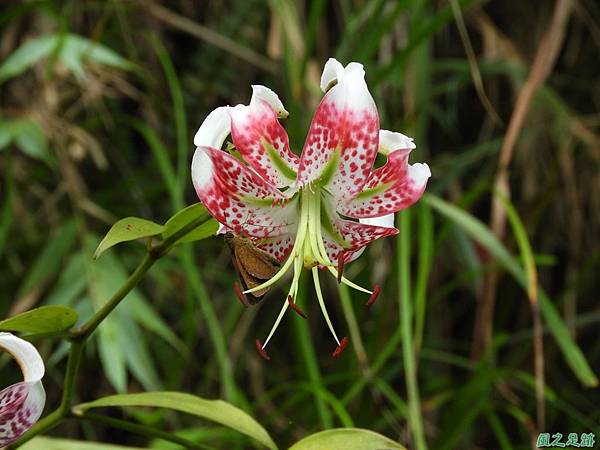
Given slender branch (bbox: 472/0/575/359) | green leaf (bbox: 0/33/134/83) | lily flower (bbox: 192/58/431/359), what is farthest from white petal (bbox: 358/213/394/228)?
green leaf (bbox: 0/33/134/83)

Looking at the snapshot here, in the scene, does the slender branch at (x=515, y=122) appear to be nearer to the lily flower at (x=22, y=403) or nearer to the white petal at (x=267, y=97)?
the white petal at (x=267, y=97)

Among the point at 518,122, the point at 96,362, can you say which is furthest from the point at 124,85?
the point at 518,122

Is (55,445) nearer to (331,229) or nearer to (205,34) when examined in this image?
(331,229)

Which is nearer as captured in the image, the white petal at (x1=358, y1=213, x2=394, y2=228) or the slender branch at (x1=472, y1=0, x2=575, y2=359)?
the white petal at (x1=358, y1=213, x2=394, y2=228)

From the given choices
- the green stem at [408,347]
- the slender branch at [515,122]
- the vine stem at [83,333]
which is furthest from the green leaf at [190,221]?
the slender branch at [515,122]

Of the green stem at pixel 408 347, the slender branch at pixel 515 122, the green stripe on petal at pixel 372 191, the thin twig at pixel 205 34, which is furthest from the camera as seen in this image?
the thin twig at pixel 205 34

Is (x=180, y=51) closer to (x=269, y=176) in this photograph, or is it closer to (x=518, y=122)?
(x=518, y=122)

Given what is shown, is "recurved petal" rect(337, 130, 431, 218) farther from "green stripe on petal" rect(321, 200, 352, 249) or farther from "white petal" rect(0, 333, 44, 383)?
"white petal" rect(0, 333, 44, 383)
